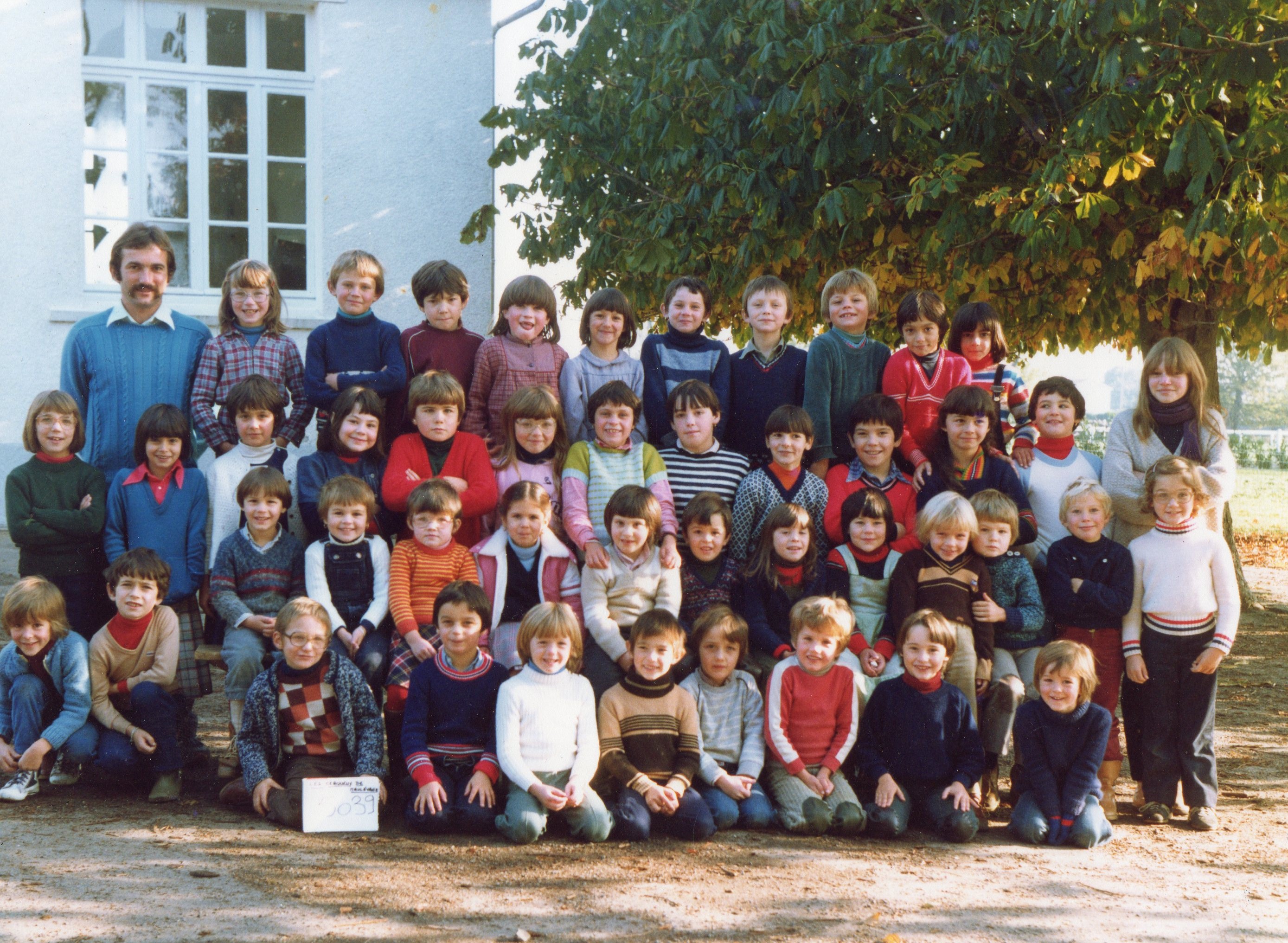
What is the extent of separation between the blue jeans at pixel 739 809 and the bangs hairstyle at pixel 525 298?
2.39 meters

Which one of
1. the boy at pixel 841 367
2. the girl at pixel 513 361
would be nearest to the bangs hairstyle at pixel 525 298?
the girl at pixel 513 361

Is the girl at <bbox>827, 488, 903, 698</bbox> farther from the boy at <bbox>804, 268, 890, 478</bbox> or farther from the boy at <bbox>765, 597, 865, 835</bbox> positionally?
the boy at <bbox>804, 268, 890, 478</bbox>

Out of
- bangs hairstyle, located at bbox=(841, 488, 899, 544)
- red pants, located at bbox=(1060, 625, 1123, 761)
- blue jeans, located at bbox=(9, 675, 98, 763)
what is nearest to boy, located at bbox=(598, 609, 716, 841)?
bangs hairstyle, located at bbox=(841, 488, 899, 544)

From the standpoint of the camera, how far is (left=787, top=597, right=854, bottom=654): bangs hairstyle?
15.9 feet

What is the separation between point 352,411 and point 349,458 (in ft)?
0.74

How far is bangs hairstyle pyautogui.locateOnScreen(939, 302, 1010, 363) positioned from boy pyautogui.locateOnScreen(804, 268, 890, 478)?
35 cm

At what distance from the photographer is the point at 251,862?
13.6 ft

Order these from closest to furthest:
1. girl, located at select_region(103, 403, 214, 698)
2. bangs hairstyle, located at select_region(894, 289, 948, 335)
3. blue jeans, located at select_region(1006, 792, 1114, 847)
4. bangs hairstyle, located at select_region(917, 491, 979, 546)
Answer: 1. blue jeans, located at select_region(1006, 792, 1114, 847)
2. bangs hairstyle, located at select_region(917, 491, 979, 546)
3. girl, located at select_region(103, 403, 214, 698)
4. bangs hairstyle, located at select_region(894, 289, 948, 335)

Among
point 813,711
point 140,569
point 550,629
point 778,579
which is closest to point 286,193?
point 140,569

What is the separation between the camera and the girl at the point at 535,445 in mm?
5488

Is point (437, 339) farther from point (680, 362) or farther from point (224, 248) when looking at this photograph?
point (224, 248)

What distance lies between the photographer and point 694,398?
5551 millimetres

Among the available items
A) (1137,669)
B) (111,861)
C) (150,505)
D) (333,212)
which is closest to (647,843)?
(111,861)

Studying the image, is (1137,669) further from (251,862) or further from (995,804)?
(251,862)
